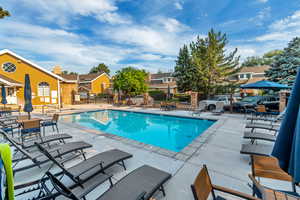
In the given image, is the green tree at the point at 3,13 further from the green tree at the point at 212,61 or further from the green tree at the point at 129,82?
the green tree at the point at 212,61

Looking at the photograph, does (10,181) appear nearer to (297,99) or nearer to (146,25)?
(297,99)

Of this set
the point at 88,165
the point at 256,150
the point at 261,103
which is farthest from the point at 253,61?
the point at 88,165

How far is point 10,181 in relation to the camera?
94 cm

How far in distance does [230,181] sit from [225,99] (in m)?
11.3

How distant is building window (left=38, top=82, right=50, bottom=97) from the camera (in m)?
16.7

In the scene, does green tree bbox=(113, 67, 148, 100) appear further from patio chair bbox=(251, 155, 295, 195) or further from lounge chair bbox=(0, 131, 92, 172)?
patio chair bbox=(251, 155, 295, 195)

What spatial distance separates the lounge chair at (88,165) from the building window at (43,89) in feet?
59.2

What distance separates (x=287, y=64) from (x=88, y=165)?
18.7 m

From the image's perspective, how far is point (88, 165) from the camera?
2.76 metres

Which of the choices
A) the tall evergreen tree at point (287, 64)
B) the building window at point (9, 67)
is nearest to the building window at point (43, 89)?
the building window at point (9, 67)

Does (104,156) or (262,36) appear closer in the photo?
(104,156)

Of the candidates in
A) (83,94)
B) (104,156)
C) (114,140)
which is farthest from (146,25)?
(83,94)

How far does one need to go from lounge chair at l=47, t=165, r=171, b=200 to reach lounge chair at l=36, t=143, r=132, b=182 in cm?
25

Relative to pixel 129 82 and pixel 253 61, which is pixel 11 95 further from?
pixel 253 61
